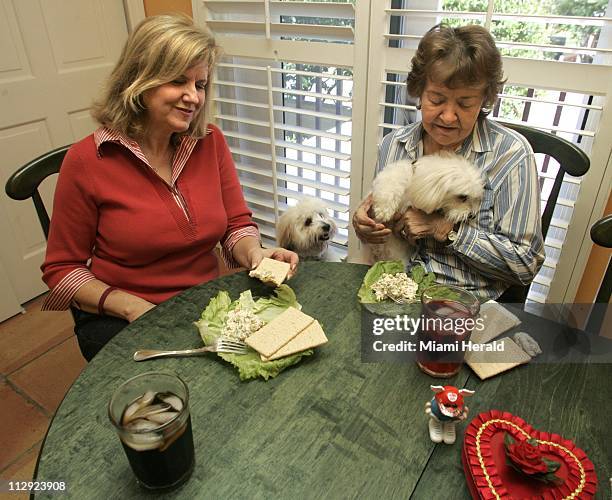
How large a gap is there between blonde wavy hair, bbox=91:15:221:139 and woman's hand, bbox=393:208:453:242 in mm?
716

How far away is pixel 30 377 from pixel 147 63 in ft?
5.16

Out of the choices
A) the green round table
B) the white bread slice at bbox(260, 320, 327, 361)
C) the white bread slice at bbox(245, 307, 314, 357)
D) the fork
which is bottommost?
the green round table

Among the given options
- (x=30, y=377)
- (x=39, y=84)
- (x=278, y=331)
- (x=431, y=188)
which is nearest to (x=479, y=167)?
(x=431, y=188)

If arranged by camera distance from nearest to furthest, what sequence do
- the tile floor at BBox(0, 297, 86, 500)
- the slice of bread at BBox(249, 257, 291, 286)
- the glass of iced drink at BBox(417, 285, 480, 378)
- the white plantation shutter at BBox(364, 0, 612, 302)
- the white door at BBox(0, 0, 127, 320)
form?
the glass of iced drink at BBox(417, 285, 480, 378)
the slice of bread at BBox(249, 257, 291, 286)
the white plantation shutter at BBox(364, 0, 612, 302)
the tile floor at BBox(0, 297, 86, 500)
the white door at BBox(0, 0, 127, 320)

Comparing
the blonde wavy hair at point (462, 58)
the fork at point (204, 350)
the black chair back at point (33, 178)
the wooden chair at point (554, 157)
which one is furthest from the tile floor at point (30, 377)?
the blonde wavy hair at point (462, 58)

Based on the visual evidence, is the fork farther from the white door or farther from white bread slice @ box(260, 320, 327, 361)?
the white door

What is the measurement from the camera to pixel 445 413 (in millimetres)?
757

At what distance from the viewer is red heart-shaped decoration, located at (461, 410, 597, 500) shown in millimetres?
680

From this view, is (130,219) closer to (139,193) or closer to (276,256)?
(139,193)

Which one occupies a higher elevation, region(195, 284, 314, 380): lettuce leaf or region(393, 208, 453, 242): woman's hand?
region(393, 208, 453, 242): woman's hand

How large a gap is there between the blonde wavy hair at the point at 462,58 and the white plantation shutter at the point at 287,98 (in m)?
0.74

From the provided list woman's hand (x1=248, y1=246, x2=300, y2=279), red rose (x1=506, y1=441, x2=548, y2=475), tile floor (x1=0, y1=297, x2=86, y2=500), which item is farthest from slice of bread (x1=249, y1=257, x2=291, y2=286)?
tile floor (x1=0, y1=297, x2=86, y2=500)

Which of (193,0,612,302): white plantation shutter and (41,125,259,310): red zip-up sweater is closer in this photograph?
(41,125,259,310): red zip-up sweater

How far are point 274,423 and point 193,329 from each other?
1.09 ft
